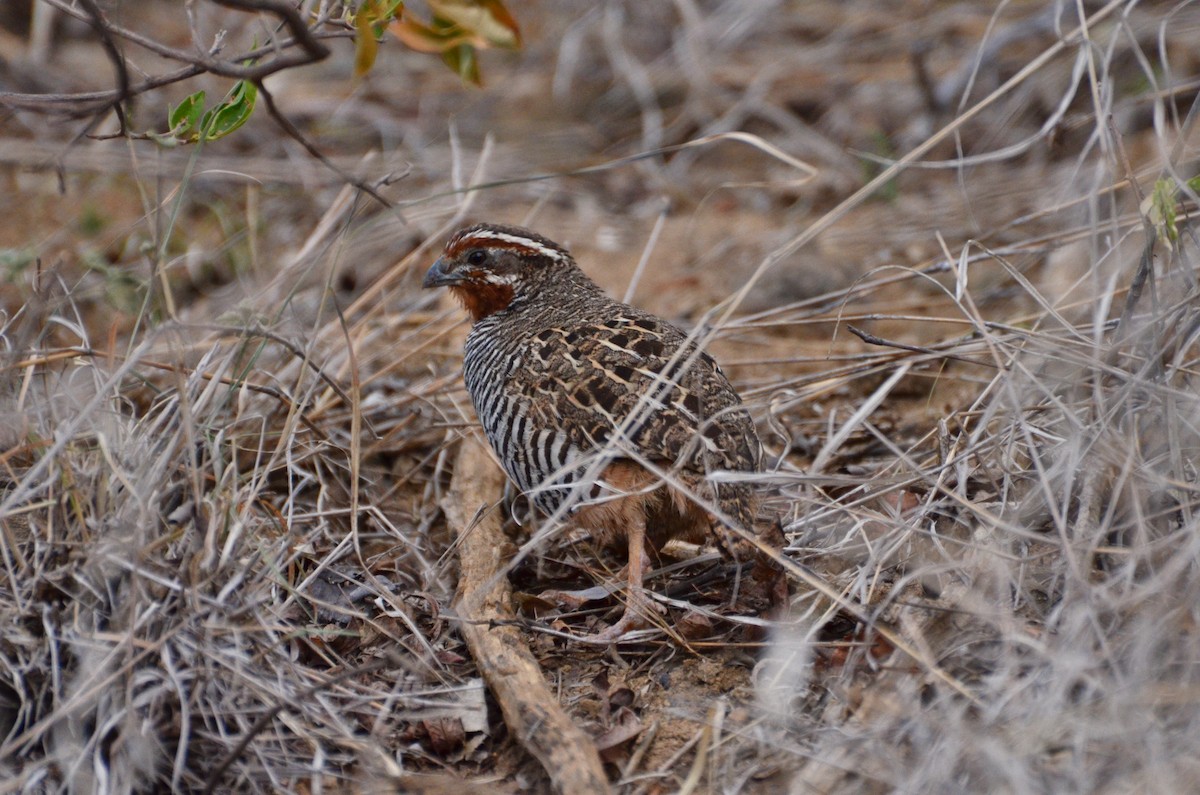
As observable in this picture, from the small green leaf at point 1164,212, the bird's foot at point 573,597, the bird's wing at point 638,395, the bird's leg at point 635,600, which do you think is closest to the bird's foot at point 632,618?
the bird's leg at point 635,600

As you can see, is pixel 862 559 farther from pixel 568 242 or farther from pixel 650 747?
pixel 568 242

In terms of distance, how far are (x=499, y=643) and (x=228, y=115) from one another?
1.88 metres

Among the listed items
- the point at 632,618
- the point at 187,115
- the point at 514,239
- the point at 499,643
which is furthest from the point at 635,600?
the point at 187,115

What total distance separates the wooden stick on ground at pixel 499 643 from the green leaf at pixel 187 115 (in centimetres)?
165

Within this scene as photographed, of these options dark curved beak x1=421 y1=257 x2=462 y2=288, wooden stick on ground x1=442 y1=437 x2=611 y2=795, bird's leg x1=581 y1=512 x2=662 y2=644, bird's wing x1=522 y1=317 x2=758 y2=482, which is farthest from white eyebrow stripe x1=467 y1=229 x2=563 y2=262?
bird's leg x1=581 y1=512 x2=662 y2=644

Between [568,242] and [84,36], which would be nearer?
[568,242]

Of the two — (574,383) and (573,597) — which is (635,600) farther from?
(574,383)

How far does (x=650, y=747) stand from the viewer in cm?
341

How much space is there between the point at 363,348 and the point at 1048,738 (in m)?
3.67

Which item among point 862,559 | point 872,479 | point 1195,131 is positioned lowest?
point 862,559

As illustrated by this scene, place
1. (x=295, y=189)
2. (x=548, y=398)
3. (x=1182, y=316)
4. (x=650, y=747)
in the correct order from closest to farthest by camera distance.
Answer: (x=650, y=747) → (x=1182, y=316) → (x=548, y=398) → (x=295, y=189)

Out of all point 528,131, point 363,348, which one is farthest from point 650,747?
point 528,131

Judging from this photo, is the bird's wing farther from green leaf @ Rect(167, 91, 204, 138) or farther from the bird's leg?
green leaf @ Rect(167, 91, 204, 138)

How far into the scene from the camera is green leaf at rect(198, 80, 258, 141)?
12.2ft
